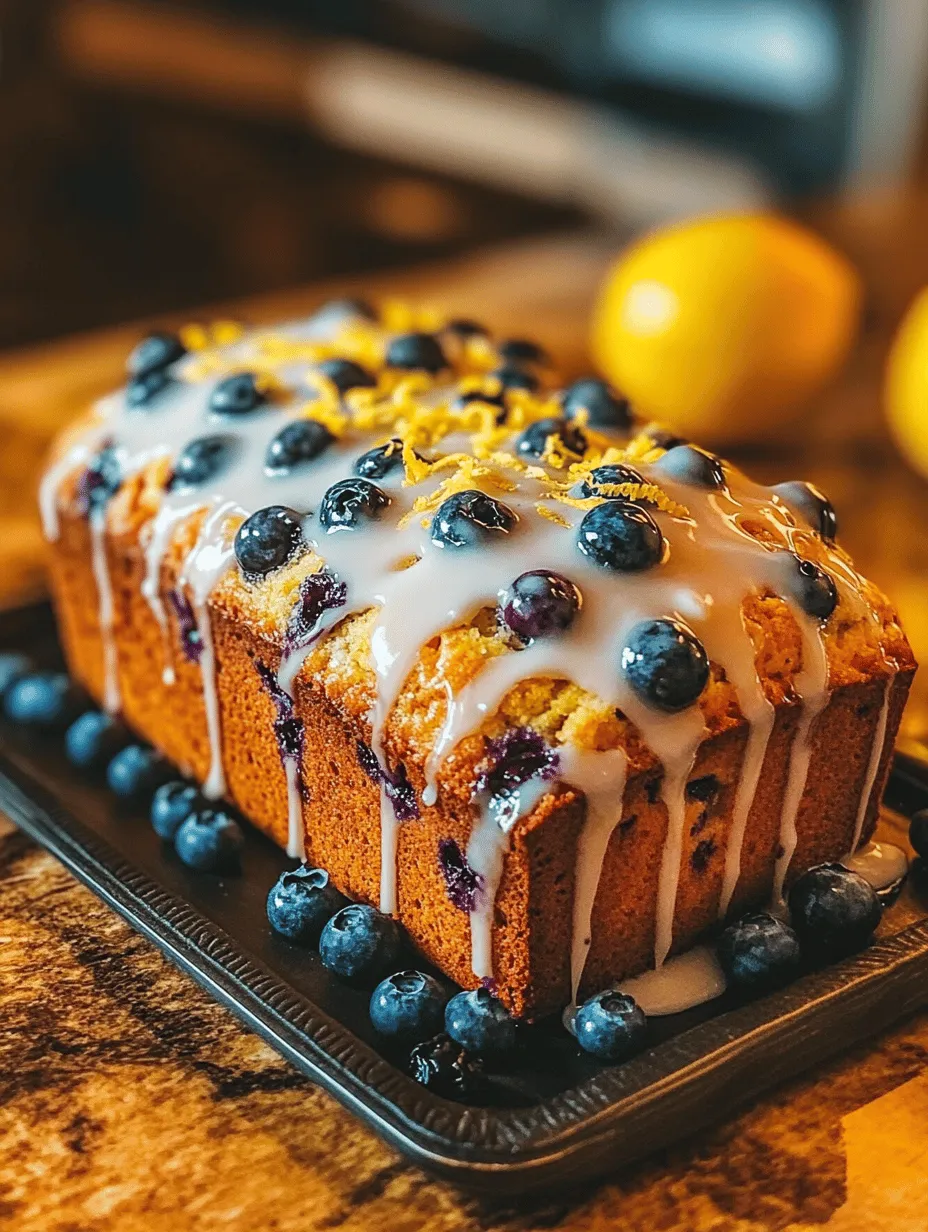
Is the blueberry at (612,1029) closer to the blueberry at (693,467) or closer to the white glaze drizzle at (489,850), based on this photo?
the white glaze drizzle at (489,850)

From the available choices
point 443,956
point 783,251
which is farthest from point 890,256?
point 443,956

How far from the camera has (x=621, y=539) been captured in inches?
57.0

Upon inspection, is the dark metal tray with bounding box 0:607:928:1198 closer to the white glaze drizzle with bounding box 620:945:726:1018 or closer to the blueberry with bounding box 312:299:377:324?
the white glaze drizzle with bounding box 620:945:726:1018

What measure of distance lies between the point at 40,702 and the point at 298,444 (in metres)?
0.56

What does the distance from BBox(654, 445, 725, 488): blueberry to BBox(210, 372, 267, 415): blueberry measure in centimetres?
53

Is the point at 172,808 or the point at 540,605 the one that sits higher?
the point at 540,605

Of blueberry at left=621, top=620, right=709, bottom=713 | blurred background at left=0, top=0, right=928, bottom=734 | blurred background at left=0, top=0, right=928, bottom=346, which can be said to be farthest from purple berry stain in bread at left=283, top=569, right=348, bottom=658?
blurred background at left=0, top=0, right=928, bottom=346

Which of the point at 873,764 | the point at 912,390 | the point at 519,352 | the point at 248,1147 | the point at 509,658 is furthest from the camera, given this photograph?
the point at 912,390

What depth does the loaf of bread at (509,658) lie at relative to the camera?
1.41m

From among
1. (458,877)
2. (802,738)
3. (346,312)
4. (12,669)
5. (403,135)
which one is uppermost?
(346,312)

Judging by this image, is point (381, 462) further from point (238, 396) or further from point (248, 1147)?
point (248, 1147)

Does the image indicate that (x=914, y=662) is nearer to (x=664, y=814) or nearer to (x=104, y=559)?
(x=664, y=814)

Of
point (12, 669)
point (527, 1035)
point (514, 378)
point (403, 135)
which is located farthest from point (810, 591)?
point (403, 135)

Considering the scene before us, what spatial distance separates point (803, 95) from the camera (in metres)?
5.43
